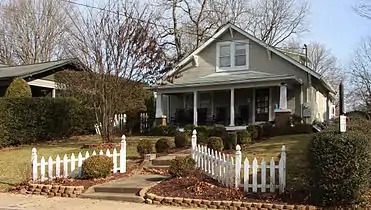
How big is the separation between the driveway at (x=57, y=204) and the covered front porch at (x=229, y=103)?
1471 cm

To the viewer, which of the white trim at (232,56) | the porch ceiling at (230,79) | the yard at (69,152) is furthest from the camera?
the white trim at (232,56)

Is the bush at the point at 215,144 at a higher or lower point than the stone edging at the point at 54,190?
higher

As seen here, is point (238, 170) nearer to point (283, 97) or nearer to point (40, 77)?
point (283, 97)

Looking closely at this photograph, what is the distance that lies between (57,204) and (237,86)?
16.1 m

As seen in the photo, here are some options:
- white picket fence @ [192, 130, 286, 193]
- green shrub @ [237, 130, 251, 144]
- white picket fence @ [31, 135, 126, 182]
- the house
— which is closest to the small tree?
the house

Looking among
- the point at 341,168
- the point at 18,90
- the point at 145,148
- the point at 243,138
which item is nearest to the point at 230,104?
the point at 243,138

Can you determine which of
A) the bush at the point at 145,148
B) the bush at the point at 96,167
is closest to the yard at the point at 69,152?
the bush at the point at 145,148

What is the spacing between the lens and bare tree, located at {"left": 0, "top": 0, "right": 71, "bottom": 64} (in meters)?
42.9

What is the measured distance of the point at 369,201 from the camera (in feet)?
25.4

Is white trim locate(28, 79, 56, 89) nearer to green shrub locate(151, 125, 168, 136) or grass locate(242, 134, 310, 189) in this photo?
green shrub locate(151, 125, 168, 136)

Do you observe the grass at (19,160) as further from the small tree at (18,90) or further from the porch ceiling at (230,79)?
the porch ceiling at (230,79)

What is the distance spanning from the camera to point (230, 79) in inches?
948

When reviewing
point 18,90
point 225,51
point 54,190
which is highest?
point 225,51

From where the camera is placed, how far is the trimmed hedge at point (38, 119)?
64.3 feet
